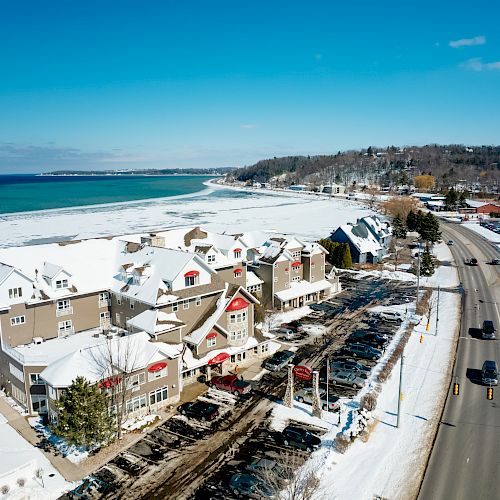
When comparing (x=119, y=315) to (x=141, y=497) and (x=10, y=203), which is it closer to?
(x=141, y=497)

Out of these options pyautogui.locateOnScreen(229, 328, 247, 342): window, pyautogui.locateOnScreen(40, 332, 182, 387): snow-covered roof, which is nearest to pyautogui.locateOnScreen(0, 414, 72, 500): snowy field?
pyautogui.locateOnScreen(40, 332, 182, 387): snow-covered roof

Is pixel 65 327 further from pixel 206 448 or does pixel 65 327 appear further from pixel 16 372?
pixel 206 448

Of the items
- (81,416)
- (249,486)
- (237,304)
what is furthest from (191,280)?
(249,486)

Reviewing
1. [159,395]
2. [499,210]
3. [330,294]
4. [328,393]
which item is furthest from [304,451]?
[499,210]

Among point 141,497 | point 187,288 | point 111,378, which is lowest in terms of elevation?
point 141,497

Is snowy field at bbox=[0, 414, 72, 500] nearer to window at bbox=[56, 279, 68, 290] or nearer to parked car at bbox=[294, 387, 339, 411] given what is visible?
window at bbox=[56, 279, 68, 290]

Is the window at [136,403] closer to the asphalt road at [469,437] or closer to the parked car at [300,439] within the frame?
the parked car at [300,439]
